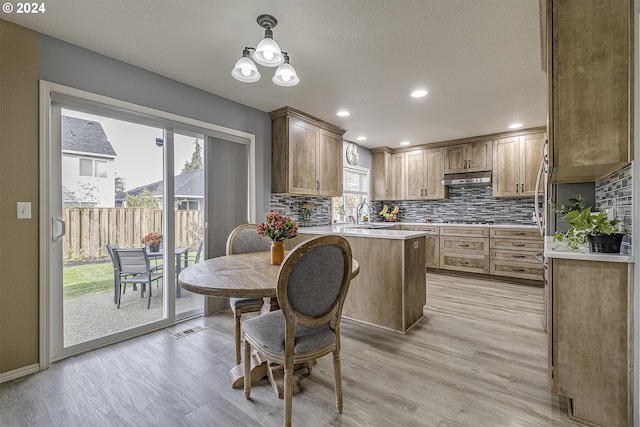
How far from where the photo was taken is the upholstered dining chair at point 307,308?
1.33 meters

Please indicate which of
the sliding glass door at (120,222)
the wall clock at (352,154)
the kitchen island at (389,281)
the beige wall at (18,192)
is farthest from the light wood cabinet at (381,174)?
the beige wall at (18,192)

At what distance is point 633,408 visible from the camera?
1.40 meters

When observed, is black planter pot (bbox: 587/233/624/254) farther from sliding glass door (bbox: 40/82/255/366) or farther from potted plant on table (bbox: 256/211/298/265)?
sliding glass door (bbox: 40/82/255/366)

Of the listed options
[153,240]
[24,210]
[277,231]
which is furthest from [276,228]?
[24,210]

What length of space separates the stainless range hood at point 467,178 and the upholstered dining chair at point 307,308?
424 centimetres

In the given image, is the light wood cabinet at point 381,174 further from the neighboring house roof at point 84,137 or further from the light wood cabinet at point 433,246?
the neighboring house roof at point 84,137

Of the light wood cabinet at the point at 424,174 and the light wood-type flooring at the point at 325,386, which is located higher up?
the light wood cabinet at the point at 424,174

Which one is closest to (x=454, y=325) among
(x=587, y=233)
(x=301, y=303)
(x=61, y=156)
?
(x=587, y=233)

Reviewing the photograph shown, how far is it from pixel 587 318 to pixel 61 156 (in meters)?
3.52

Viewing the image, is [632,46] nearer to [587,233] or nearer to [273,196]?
[587,233]

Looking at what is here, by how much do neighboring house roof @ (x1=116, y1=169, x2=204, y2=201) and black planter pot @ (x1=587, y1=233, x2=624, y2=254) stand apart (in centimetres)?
316

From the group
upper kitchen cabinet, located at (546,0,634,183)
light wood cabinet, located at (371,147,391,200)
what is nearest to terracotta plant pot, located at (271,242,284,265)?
upper kitchen cabinet, located at (546,0,634,183)

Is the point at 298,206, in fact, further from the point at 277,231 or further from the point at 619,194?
the point at 619,194

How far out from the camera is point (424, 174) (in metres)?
5.45
